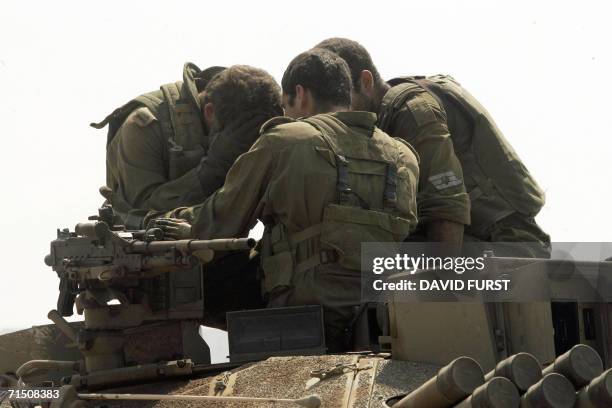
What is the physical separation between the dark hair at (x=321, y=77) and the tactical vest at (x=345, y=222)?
0.32 m

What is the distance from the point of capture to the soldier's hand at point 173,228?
8.86 meters

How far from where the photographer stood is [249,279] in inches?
398

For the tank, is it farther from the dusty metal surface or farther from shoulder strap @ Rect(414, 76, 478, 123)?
shoulder strap @ Rect(414, 76, 478, 123)

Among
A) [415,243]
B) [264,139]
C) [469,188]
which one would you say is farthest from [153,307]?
[469,188]

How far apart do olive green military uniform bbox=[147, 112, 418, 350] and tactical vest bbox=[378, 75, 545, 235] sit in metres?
1.90

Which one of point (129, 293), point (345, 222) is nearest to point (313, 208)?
point (345, 222)

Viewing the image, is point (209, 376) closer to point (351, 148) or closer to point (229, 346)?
point (229, 346)

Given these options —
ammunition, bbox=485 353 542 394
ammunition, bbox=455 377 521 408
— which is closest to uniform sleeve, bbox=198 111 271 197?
ammunition, bbox=485 353 542 394

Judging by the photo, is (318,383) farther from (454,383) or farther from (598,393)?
(598,393)

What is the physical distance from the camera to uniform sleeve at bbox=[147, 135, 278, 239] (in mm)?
8859

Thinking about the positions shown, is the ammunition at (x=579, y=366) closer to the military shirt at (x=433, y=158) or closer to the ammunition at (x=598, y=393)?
the ammunition at (x=598, y=393)

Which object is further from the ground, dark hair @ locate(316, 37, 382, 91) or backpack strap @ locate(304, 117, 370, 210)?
dark hair @ locate(316, 37, 382, 91)

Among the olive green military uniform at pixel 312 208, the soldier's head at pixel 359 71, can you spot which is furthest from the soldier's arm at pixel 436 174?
the olive green military uniform at pixel 312 208

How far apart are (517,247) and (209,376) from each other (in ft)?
11.0
